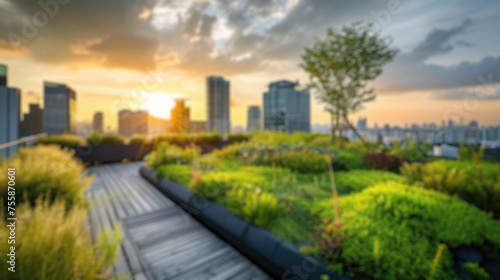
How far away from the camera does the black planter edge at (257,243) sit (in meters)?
1.78

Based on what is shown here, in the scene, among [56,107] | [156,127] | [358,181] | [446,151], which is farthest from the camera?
[56,107]

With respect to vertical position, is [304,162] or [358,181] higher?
[304,162]

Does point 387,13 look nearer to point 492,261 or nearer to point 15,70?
point 492,261

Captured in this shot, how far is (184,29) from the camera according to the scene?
606cm

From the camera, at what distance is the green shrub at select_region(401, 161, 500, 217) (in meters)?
2.73

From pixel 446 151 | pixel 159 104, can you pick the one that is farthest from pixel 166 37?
pixel 446 151

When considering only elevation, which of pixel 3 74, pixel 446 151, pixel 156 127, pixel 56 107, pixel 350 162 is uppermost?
pixel 56 107

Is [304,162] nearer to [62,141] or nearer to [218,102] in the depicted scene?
[62,141]

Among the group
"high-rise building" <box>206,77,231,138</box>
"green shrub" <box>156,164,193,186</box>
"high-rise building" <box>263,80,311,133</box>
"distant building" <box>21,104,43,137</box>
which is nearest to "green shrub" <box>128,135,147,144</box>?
"distant building" <box>21,104,43,137</box>

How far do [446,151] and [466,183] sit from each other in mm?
5487

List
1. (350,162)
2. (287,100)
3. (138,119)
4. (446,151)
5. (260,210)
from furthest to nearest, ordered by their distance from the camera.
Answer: (287,100)
(138,119)
(446,151)
(350,162)
(260,210)

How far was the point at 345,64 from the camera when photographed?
913 cm

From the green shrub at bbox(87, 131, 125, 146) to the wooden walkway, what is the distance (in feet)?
14.4

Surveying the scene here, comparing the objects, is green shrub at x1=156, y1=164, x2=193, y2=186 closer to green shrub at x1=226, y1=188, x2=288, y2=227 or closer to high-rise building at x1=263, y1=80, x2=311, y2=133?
green shrub at x1=226, y1=188, x2=288, y2=227
